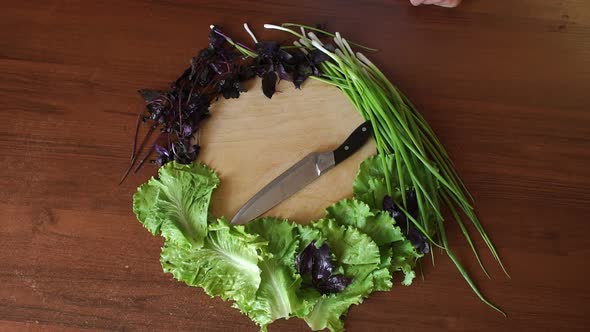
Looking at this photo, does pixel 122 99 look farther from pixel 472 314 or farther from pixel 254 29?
pixel 472 314

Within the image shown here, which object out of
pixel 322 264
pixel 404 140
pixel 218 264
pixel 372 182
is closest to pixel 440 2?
pixel 404 140

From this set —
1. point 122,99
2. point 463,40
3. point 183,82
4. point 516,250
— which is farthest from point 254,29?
point 516,250

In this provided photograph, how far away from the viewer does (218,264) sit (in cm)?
109

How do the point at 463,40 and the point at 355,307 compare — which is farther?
the point at 463,40

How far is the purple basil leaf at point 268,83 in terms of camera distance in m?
1.20

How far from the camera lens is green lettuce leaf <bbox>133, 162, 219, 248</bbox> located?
109 centimetres

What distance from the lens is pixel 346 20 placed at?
4.38 feet

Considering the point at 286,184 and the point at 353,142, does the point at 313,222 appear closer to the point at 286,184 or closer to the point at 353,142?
the point at 286,184

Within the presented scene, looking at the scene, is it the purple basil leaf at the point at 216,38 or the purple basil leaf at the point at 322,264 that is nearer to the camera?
the purple basil leaf at the point at 322,264

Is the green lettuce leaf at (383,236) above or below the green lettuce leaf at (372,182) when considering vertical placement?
below

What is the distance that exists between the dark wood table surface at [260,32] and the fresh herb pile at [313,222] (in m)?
0.06

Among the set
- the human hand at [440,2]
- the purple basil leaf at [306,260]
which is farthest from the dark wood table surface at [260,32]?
the purple basil leaf at [306,260]

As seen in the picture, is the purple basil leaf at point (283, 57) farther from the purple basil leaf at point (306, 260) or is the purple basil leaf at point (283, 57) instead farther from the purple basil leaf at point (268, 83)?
the purple basil leaf at point (306, 260)

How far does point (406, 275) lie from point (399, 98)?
1.33ft
